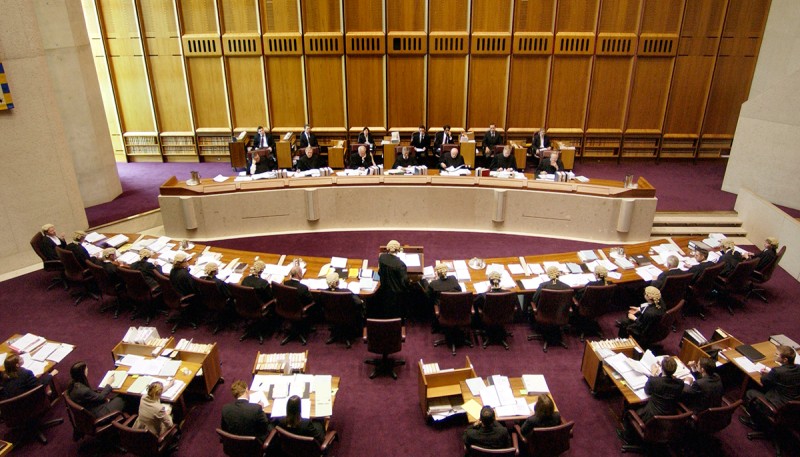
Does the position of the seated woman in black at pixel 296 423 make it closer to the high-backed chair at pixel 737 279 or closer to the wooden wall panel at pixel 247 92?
the high-backed chair at pixel 737 279

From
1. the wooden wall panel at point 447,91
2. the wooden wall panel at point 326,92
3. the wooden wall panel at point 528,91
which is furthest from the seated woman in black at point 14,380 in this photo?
the wooden wall panel at point 528,91

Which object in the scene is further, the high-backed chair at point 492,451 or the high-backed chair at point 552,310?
the high-backed chair at point 552,310

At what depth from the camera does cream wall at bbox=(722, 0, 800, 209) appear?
459 inches

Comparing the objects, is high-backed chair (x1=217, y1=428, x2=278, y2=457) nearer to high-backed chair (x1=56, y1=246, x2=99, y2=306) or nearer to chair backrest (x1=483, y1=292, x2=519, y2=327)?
chair backrest (x1=483, y1=292, x2=519, y2=327)

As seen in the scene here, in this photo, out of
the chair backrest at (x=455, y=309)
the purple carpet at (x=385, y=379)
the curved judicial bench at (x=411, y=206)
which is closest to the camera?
the purple carpet at (x=385, y=379)

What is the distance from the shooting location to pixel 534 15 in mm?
13969

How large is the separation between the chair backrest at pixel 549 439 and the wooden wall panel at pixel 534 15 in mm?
11602

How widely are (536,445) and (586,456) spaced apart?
3.30 feet

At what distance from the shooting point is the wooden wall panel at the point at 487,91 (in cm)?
1446

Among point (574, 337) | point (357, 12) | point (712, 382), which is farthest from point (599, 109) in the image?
point (712, 382)

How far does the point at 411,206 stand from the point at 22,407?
731 centimetres

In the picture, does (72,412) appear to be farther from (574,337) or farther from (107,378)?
(574,337)

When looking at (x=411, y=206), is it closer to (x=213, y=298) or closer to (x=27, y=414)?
(x=213, y=298)

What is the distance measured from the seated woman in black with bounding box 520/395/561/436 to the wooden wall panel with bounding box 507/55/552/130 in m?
10.9
